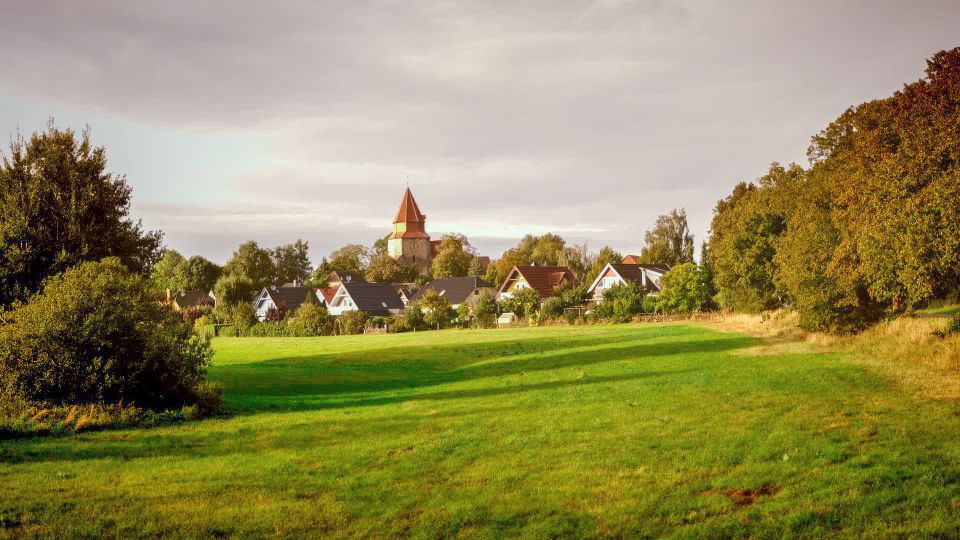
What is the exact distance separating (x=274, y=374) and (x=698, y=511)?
81.9ft

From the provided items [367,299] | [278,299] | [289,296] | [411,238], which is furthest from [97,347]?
[411,238]

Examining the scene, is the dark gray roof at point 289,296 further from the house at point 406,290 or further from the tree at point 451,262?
the tree at point 451,262

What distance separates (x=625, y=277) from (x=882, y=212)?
235 feet

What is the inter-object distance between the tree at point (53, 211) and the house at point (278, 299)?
76.4 meters

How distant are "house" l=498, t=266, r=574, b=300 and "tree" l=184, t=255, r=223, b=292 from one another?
60.9 metres

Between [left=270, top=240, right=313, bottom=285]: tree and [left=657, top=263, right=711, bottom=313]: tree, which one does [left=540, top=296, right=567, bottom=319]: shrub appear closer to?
[left=657, top=263, right=711, bottom=313]: tree

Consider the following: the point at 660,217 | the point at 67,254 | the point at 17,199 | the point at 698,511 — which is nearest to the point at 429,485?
the point at 698,511

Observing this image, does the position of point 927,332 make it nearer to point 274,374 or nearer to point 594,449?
point 594,449

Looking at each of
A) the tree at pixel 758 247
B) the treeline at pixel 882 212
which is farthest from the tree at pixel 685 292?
the treeline at pixel 882 212

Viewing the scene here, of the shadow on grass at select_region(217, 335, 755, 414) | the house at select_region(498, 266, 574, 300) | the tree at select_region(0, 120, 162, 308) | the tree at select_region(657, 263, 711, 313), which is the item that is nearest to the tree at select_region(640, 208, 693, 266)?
the house at select_region(498, 266, 574, 300)

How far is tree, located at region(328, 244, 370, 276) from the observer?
158m

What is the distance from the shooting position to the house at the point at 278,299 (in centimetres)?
10244

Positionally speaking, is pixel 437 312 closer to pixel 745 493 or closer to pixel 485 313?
pixel 485 313

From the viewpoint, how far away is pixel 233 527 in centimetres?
861
